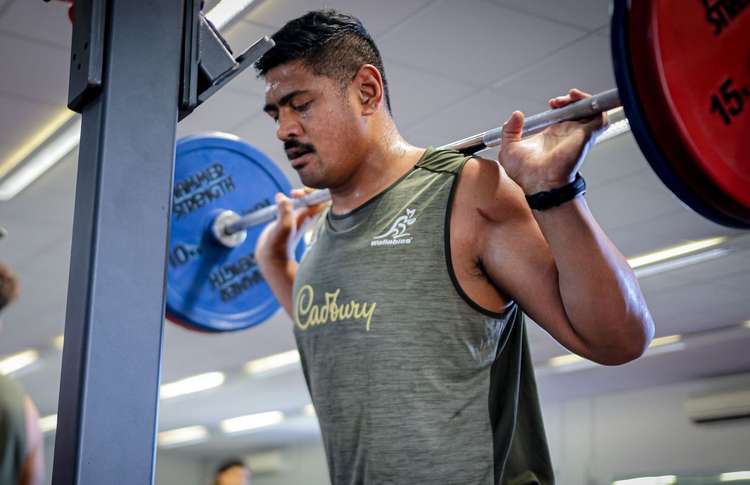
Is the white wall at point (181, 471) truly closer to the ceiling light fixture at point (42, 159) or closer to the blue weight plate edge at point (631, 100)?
the ceiling light fixture at point (42, 159)

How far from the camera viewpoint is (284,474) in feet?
44.3

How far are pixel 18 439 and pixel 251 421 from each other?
1018cm

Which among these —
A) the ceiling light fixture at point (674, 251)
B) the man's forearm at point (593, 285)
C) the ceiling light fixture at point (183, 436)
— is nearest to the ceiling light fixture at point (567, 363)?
the ceiling light fixture at point (674, 251)

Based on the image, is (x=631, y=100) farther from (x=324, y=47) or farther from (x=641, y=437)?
(x=641, y=437)

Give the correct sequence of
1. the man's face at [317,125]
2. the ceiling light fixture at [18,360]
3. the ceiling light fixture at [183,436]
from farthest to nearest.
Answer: the ceiling light fixture at [183,436] → the ceiling light fixture at [18,360] → the man's face at [317,125]

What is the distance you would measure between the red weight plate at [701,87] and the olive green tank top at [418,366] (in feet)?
1.50

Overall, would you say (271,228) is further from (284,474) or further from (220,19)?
(284,474)

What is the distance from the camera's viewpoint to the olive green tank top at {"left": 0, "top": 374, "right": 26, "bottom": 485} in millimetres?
2369

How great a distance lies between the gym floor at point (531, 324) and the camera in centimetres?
391

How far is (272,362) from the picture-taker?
30.7 feet

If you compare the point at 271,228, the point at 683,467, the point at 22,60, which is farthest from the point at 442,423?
the point at 683,467

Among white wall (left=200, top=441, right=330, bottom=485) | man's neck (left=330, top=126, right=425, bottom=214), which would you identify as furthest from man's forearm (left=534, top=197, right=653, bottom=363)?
white wall (left=200, top=441, right=330, bottom=485)

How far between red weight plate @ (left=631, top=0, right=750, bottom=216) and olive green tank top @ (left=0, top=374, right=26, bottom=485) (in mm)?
1737

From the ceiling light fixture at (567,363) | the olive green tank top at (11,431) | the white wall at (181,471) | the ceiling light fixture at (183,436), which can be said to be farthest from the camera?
the white wall at (181,471)
